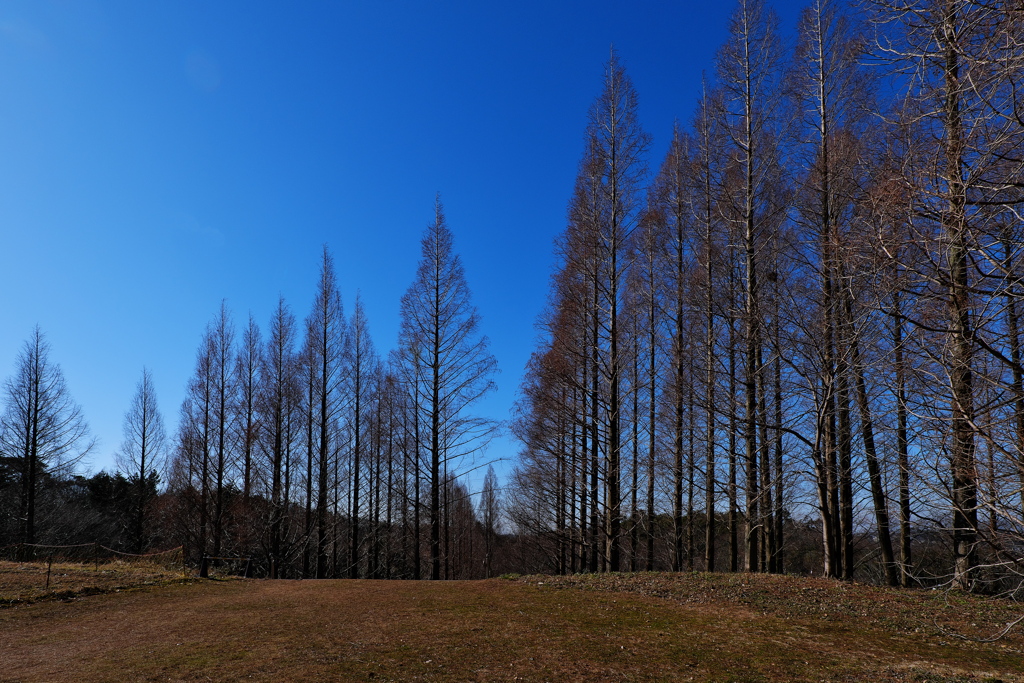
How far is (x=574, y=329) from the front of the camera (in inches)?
633

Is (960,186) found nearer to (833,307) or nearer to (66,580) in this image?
(833,307)

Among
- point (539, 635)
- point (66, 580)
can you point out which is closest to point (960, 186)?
point (539, 635)

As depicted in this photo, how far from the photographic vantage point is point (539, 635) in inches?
Result: 269

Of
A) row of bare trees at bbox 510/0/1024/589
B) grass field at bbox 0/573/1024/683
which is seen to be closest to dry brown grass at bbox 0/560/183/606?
grass field at bbox 0/573/1024/683

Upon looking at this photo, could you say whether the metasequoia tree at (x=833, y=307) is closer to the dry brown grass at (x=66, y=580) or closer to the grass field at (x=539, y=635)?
the grass field at (x=539, y=635)

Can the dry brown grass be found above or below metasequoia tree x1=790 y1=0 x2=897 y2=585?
below

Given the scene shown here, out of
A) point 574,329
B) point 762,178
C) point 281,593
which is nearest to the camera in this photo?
point 281,593

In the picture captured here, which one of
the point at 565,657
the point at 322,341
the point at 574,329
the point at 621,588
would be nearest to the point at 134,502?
the point at 322,341

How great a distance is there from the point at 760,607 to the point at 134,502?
35.2 m

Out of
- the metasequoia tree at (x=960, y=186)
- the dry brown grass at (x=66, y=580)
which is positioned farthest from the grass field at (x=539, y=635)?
the metasequoia tree at (x=960, y=186)

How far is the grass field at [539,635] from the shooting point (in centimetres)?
531

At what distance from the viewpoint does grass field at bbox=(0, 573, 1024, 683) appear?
5.31m

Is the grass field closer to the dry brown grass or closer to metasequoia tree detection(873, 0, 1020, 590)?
the dry brown grass

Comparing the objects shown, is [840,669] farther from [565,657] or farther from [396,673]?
[396,673]
